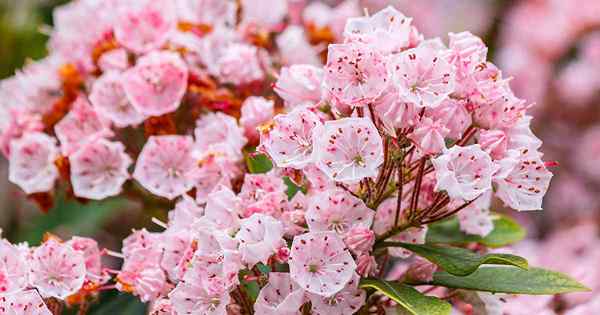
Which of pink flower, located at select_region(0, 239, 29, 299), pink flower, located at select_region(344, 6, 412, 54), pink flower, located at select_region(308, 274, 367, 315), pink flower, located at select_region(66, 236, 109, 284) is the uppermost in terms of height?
pink flower, located at select_region(344, 6, 412, 54)

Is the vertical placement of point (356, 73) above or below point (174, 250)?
above

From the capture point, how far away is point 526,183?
147 centimetres

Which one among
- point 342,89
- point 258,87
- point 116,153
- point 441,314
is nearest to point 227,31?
point 258,87

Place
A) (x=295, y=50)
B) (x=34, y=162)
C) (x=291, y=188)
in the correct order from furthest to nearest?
(x=295, y=50), (x=34, y=162), (x=291, y=188)

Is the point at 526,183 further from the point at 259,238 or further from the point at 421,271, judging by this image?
the point at 259,238

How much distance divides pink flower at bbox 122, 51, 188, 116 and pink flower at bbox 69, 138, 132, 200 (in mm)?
88

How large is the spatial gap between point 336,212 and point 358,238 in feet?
0.15

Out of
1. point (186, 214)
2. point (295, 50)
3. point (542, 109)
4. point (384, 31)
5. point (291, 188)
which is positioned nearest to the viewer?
point (384, 31)

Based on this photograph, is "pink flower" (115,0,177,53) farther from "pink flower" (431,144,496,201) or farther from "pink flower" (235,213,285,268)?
"pink flower" (431,144,496,201)

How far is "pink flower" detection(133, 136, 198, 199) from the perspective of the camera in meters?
1.77

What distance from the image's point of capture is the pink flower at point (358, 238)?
55.4 inches

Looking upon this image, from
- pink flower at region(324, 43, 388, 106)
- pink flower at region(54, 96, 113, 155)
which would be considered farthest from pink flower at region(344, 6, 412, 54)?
pink flower at region(54, 96, 113, 155)

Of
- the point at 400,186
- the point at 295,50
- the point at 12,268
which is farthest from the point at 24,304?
the point at 295,50

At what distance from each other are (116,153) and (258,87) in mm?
301
